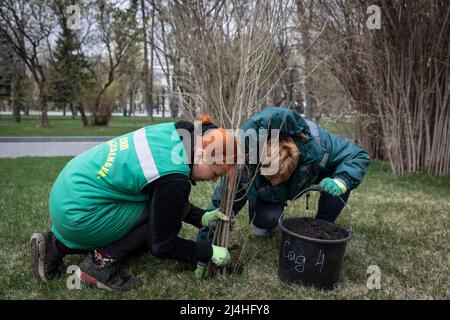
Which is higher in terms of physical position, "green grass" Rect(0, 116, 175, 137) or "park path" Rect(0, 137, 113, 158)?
"green grass" Rect(0, 116, 175, 137)

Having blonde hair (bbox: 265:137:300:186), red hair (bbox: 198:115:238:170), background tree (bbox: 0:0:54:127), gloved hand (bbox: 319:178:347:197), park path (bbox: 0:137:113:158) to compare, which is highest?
background tree (bbox: 0:0:54:127)

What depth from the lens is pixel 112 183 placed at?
6.54 feet

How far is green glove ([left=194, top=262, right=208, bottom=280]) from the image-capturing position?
7.33 ft

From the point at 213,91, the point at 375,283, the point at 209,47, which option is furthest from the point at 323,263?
the point at 209,47

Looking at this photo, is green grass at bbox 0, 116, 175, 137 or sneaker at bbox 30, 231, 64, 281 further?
green grass at bbox 0, 116, 175, 137

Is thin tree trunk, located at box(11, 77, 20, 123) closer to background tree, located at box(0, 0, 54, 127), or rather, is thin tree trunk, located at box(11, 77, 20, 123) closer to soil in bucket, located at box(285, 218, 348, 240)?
background tree, located at box(0, 0, 54, 127)

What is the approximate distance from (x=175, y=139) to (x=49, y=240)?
3.25 ft

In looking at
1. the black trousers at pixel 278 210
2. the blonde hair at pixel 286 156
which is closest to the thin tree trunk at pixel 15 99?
the black trousers at pixel 278 210

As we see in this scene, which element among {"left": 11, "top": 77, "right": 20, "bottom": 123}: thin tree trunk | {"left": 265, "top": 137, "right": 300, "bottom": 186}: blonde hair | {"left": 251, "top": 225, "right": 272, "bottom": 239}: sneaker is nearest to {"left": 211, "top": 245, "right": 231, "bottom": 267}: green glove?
{"left": 265, "top": 137, "right": 300, "bottom": 186}: blonde hair

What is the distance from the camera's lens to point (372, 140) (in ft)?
25.2

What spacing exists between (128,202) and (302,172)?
108cm

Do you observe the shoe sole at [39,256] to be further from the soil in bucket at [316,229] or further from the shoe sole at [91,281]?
the soil in bucket at [316,229]

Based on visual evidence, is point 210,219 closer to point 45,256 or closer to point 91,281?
point 91,281

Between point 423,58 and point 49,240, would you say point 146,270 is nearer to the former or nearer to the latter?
point 49,240
